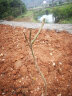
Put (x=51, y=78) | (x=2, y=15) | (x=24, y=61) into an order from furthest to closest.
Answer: (x=2, y=15), (x=24, y=61), (x=51, y=78)

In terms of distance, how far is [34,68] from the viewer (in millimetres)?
2457

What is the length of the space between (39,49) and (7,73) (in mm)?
1451

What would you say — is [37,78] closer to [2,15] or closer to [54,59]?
[54,59]

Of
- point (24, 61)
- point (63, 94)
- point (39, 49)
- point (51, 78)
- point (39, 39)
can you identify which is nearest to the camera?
point (63, 94)

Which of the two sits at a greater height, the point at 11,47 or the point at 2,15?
the point at 2,15

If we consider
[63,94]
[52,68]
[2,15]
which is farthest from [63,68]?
[2,15]

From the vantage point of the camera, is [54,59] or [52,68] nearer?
[52,68]

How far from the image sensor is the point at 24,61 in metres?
2.71

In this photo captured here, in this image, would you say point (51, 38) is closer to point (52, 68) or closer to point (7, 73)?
point (52, 68)

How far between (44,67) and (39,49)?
0.90 m

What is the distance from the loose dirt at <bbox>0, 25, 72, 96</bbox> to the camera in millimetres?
1991

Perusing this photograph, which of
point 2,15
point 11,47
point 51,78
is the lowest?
point 51,78

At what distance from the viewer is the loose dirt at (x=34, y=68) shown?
199 cm

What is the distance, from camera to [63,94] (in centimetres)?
189
